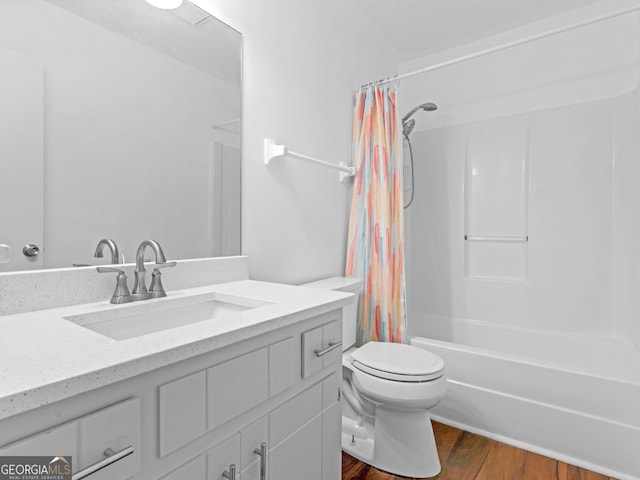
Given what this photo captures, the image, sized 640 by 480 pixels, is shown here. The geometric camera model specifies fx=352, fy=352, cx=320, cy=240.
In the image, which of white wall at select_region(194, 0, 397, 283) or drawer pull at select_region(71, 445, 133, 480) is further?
white wall at select_region(194, 0, 397, 283)

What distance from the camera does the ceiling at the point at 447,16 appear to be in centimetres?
220

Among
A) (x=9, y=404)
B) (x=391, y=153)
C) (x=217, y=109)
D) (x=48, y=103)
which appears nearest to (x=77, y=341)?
(x=9, y=404)

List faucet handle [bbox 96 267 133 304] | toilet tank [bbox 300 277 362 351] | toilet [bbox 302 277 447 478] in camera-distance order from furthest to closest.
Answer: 1. toilet tank [bbox 300 277 362 351]
2. toilet [bbox 302 277 447 478]
3. faucet handle [bbox 96 267 133 304]

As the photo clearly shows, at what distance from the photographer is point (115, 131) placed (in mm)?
1099

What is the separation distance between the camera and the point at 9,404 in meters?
0.44

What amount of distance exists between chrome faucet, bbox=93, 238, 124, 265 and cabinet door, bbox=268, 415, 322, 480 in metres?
0.72

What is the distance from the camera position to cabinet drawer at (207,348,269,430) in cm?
73

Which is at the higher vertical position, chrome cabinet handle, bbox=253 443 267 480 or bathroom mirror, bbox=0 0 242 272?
bathroom mirror, bbox=0 0 242 272

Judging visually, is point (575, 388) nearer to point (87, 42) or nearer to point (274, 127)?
point (274, 127)

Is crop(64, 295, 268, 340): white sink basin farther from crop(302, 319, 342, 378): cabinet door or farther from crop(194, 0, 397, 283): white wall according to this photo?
crop(194, 0, 397, 283): white wall

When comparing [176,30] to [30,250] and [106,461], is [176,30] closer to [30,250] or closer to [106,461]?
[30,250]

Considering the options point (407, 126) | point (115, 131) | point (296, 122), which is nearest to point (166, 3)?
point (115, 131)

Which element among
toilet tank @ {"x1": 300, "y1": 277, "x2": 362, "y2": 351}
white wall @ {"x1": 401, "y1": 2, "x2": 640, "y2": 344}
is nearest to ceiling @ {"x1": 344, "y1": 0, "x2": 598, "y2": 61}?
white wall @ {"x1": 401, "y1": 2, "x2": 640, "y2": 344}

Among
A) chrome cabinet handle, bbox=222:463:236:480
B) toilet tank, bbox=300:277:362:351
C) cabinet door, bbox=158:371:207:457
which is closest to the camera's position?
cabinet door, bbox=158:371:207:457
